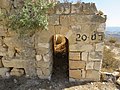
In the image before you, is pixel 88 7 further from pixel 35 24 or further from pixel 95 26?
pixel 35 24

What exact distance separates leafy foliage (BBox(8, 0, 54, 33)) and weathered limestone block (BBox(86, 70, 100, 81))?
187 cm

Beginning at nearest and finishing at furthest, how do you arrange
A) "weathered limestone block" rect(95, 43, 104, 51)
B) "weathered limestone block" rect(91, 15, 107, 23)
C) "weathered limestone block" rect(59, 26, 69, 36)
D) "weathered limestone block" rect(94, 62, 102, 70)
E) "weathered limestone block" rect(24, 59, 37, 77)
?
"weathered limestone block" rect(91, 15, 107, 23) < "weathered limestone block" rect(59, 26, 69, 36) < "weathered limestone block" rect(95, 43, 104, 51) < "weathered limestone block" rect(94, 62, 102, 70) < "weathered limestone block" rect(24, 59, 37, 77)

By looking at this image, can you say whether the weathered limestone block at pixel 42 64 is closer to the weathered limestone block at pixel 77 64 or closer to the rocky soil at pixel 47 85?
the rocky soil at pixel 47 85

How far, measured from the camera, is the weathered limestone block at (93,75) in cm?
654

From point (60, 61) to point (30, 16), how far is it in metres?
2.37

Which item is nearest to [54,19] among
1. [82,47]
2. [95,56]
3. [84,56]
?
[82,47]

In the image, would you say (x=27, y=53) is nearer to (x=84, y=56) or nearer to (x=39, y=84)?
(x=39, y=84)

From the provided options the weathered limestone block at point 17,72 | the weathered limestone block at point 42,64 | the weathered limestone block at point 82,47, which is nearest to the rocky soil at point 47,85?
the weathered limestone block at point 17,72

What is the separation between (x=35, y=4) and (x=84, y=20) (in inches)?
55.2

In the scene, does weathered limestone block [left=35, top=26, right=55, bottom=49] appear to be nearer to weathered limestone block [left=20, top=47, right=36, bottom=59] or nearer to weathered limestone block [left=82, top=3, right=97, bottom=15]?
weathered limestone block [left=20, top=47, right=36, bottom=59]

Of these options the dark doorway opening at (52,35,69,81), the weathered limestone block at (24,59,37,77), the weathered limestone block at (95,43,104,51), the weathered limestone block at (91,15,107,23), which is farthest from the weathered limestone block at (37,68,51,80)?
the weathered limestone block at (91,15,107,23)

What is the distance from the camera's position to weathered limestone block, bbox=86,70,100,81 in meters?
6.54

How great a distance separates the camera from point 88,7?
6035mm

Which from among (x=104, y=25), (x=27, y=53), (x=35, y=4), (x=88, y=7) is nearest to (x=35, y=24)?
(x=35, y=4)
